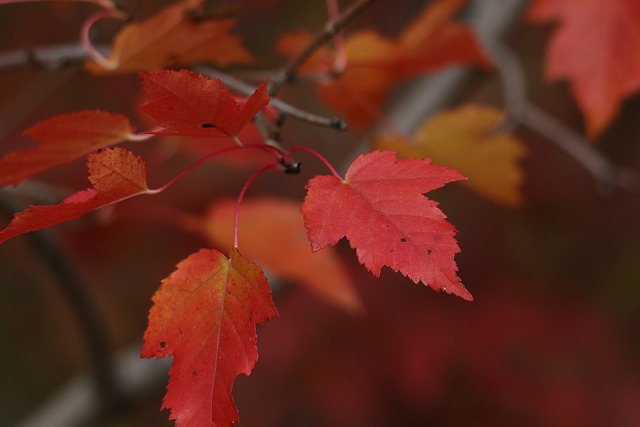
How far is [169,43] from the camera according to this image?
0.72 metres

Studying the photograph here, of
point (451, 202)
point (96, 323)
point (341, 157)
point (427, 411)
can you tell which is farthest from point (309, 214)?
point (341, 157)

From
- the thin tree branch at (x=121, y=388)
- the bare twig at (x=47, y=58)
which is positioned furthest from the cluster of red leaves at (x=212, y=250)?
the thin tree branch at (x=121, y=388)

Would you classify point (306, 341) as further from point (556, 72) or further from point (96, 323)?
point (556, 72)

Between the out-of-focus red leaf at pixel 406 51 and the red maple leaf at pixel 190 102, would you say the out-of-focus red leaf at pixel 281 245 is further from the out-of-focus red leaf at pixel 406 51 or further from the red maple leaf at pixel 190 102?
the red maple leaf at pixel 190 102

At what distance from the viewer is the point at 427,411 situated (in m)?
1.96

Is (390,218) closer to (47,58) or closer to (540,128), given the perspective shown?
(47,58)

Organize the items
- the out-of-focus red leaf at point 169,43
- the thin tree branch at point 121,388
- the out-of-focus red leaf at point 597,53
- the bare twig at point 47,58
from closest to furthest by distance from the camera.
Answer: the out-of-focus red leaf at point 169,43
the bare twig at point 47,58
the out-of-focus red leaf at point 597,53
the thin tree branch at point 121,388

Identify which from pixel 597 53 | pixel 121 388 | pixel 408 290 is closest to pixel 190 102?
pixel 597 53

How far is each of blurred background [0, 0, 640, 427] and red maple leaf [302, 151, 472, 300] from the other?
94 centimetres

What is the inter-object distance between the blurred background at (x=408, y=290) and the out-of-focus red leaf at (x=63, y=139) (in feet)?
2.64

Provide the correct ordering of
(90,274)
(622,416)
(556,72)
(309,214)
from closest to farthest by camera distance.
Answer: (309,214) → (556,72) → (622,416) → (90,274)

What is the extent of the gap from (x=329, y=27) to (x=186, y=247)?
1.60 m

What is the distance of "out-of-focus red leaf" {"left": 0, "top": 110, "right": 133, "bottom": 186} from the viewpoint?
0.61 m

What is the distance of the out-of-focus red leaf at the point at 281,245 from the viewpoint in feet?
3.16
